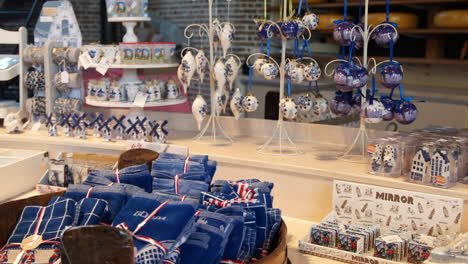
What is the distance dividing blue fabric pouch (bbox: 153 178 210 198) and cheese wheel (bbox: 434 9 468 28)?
3.09m

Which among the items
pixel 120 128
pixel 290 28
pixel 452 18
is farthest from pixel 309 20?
pixel 452 18

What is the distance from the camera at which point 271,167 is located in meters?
2.54

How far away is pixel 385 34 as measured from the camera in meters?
2.37

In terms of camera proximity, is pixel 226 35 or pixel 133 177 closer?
pixel 133 177

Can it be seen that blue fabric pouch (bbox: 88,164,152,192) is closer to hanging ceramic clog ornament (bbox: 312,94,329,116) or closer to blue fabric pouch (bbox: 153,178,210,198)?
blue fabric pouch (bbox: 153,178,210,198)

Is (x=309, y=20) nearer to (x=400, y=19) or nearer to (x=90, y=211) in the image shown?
(x=90, y=211)

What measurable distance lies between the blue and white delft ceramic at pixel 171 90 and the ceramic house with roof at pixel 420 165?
154cm

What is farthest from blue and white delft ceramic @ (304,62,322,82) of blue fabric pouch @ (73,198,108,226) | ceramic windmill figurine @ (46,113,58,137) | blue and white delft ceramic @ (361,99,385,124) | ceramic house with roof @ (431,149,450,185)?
ceramic windmill figurine @ (46,113,58,137)

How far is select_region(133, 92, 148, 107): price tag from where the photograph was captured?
3.13m

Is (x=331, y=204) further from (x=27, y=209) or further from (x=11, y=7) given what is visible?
(x=11, y=7)

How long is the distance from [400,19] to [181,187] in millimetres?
3194

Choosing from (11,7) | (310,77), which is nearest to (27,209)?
(310,77)

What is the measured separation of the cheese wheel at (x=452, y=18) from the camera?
4.11 metres

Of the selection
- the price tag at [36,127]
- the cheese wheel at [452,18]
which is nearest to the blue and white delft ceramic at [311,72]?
the price tag at [36,127]
